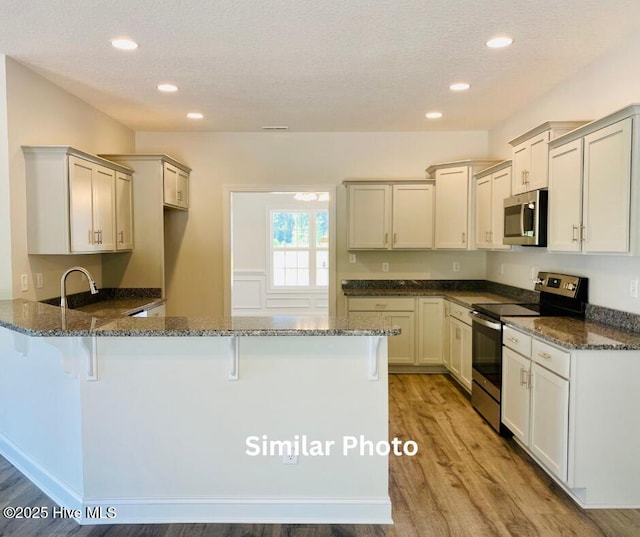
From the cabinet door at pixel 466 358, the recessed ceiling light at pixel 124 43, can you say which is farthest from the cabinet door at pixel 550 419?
the recessed ceiling light at pixel 124 43

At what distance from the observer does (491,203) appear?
4410 mm

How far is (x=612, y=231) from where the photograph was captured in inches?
102

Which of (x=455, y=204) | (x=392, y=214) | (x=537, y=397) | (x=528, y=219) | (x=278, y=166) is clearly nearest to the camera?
(x=537, y=397)

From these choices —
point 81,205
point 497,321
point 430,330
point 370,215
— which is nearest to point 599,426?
point 497,321

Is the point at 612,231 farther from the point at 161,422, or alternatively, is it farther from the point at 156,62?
the point at 156,62

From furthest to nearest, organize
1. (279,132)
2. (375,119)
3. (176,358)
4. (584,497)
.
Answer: (279,132) < (375,119) < (584,497) < (176,358)

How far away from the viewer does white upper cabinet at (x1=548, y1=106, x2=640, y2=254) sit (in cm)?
246

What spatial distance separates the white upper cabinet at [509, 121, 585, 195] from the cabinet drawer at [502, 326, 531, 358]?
108cm

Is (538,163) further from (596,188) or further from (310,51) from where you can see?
(310,51)

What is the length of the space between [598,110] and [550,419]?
6.97 ft

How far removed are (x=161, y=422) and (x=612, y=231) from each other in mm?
2644

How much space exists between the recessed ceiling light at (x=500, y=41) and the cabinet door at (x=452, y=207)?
1.96 m

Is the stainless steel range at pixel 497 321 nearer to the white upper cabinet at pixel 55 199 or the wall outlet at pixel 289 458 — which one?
the wall outlet at pixel 289 458

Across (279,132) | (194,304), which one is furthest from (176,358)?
(279,132)
